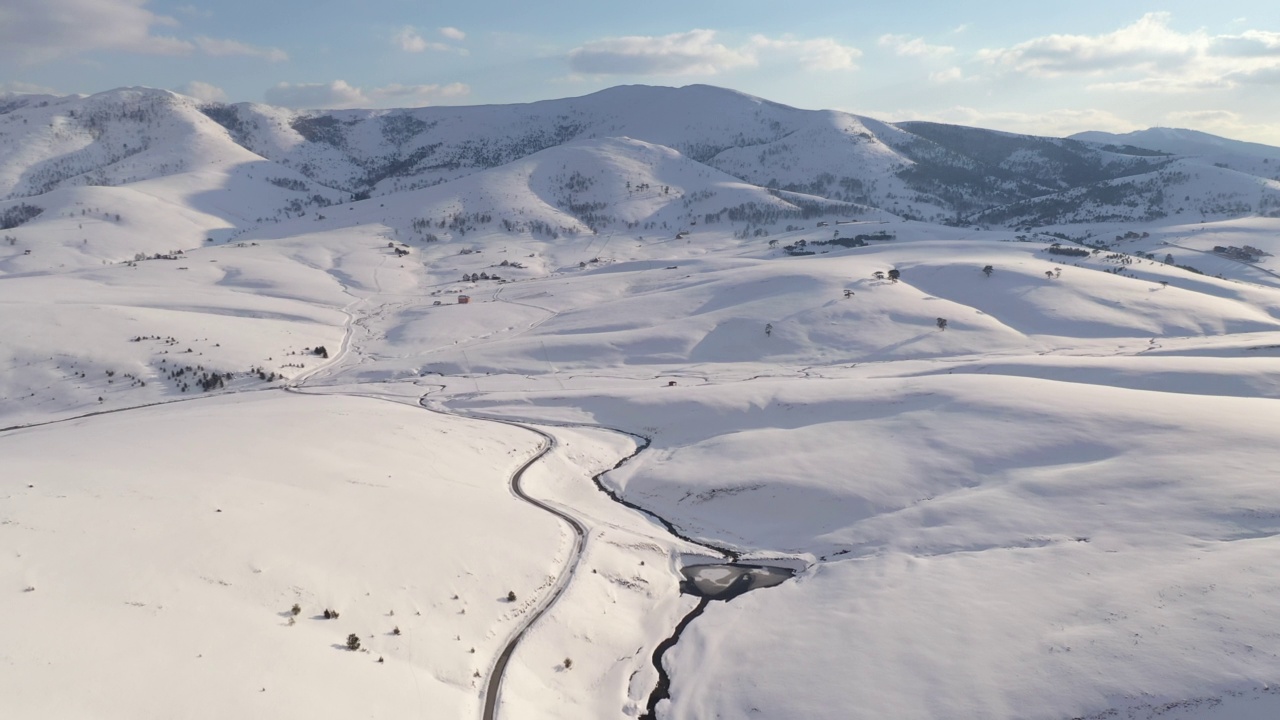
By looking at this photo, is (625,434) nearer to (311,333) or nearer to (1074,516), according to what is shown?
(1074,516)

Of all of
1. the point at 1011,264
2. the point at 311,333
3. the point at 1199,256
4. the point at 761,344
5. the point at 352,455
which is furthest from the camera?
the point at 1199,256

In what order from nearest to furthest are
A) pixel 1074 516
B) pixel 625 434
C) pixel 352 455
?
pixel 1074 516 → pixel 352 455 → pixel 625 434

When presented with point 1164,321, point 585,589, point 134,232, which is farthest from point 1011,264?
point 134,232

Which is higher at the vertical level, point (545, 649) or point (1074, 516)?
point (1074, 516)

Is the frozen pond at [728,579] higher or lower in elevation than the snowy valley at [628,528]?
lower

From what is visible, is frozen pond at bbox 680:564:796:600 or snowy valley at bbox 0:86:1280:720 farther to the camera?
frozen pond at bbox 680:564:796:600

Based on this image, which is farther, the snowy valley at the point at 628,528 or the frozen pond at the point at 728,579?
the frozen pond at the point at 728,579

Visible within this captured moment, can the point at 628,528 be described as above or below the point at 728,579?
above

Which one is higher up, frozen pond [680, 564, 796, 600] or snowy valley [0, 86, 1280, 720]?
snowy valley [0, 86, 1280, 720]
